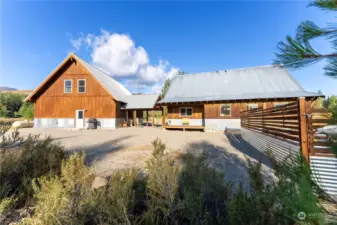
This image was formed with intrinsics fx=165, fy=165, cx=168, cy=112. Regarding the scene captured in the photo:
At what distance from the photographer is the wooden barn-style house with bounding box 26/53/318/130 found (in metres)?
16.3

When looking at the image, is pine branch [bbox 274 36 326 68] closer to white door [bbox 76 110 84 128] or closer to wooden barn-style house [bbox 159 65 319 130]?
wooden barn-style house [bbox 159 65 319 130]

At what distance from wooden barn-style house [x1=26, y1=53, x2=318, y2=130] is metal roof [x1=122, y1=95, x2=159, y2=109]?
133mm

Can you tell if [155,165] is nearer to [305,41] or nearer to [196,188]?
[196,188]

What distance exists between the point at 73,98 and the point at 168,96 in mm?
11523

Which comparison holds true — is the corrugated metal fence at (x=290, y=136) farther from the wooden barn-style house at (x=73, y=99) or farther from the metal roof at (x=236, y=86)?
the wooden barn-style house at (x=73, y=99)

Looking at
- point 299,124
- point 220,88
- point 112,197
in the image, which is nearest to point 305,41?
point 299,124

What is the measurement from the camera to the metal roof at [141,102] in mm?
21331

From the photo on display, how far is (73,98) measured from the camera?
19.9m

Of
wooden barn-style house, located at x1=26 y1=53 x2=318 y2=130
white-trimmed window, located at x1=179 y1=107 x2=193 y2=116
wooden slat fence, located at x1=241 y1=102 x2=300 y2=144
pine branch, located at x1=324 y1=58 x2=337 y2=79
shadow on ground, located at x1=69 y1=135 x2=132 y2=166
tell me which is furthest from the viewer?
white-trimmed window, located at x1=179 y1=107 x2=193 y2=116

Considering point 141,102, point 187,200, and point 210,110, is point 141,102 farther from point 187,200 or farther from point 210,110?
point 187,200

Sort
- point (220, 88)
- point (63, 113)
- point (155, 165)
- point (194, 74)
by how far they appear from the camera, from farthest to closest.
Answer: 1. point (194, 74)
2. point (63, 113)
3. point (220, 88)
4. point (155, 165)

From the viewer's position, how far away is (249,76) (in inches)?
731

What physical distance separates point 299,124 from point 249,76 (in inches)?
643

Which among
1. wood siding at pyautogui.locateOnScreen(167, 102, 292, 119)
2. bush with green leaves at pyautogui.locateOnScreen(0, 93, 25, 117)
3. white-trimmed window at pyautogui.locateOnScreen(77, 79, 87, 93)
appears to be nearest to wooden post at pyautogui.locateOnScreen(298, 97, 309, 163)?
wood siding at pyautogui.locateOnScreen(167, 102, 292, 119)
